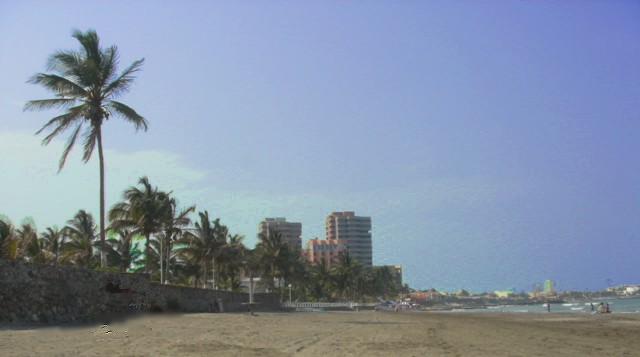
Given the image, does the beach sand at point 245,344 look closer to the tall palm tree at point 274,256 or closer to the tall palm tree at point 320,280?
the tall palm tree at point 274,256

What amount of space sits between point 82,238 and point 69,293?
2866 cm

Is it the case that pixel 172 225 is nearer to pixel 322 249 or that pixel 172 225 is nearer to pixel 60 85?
pixel 60 85

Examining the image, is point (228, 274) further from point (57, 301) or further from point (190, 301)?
point (57, 301)

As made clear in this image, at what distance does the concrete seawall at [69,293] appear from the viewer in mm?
17859

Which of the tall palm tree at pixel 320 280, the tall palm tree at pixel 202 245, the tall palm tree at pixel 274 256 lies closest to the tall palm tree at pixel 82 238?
the tall palm tree at pixel 202 245

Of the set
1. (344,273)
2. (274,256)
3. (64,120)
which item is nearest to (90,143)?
(64,120)

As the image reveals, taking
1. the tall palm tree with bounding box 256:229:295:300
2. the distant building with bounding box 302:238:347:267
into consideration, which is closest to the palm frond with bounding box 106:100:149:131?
the tall palm tree with bounding box 256:229:295:300

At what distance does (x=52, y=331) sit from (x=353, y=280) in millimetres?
96896

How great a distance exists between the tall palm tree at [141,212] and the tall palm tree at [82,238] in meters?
2.94

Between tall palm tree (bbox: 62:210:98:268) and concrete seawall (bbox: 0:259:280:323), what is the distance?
11576mm

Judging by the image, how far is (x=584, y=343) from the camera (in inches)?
674

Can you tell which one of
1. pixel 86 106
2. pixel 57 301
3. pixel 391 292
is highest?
pixel 86 106

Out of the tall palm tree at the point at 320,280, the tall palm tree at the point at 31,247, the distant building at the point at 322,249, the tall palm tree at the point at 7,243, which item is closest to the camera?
the tall palm tree at the point at 7,243

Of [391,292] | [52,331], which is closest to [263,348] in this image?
[52,331]
